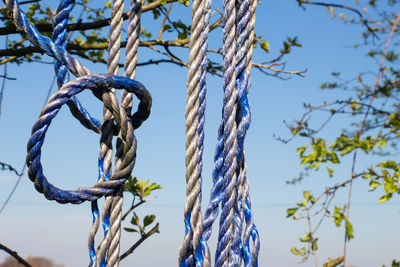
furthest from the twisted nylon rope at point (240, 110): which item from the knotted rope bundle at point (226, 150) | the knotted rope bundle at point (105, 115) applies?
the knotted rope bundle at point (105, 115)

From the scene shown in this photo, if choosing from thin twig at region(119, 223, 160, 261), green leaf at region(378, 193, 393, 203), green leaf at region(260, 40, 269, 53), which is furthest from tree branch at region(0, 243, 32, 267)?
green leaf at region(378, 193, 393, 203)

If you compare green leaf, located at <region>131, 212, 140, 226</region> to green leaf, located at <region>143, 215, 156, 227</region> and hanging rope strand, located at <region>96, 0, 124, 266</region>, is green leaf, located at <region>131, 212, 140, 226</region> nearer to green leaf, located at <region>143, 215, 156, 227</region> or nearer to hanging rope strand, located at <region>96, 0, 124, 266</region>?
green leaf, located at <region>143, 215, 156, 227</region>

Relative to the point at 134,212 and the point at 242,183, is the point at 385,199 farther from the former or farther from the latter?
the point at 242,183

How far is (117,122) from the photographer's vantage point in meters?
0.63

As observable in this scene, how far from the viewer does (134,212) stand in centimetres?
150

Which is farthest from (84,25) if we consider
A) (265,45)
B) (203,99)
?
(203,99)

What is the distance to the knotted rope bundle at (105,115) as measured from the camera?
2.02 feet

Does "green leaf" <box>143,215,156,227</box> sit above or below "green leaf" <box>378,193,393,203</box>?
below

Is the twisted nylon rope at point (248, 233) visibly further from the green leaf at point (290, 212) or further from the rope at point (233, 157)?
the green leaf at point (290, 212)

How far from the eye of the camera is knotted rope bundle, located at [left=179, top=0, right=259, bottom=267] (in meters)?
0.61

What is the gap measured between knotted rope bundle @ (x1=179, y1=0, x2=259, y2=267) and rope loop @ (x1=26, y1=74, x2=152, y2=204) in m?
0.08

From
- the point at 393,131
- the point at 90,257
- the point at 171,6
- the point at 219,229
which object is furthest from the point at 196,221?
the point at 393,131

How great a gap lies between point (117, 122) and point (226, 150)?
16 cm

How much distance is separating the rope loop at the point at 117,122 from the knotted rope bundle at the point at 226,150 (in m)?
0.08
